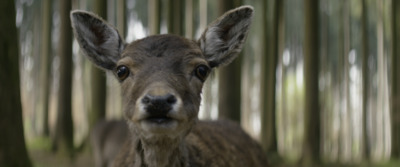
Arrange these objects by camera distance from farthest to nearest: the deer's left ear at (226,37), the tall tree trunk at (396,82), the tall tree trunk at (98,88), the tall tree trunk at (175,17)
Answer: the tall tree trunk at (396,82)
the tall tree trunk at (175,17)
the tall tree trunk at (98,88)
the deer's left ear at (226,37)

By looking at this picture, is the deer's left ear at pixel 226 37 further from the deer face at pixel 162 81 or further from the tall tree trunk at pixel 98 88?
the tall tree trunk at pixel 98 88

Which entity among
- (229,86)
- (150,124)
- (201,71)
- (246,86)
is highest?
(201,71)

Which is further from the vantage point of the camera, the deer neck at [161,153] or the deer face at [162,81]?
the deer neck at [161,153]

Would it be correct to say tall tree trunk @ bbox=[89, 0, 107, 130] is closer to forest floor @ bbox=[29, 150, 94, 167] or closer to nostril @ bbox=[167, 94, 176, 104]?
forest floor @ bbox=[29, 150, 94, 167]

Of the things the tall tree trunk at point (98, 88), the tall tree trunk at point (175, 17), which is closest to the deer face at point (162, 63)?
the tall tree trunk at point (98, 88)

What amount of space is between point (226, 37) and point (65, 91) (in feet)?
34.8

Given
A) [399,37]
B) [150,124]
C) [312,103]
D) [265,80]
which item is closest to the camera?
[150,124]

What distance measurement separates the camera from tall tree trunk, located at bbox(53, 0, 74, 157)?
1488 cm

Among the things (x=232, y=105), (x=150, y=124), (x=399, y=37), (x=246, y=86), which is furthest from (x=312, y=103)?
(x=246, y=86)

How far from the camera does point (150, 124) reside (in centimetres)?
421

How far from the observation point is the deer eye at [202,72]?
5.00 meters

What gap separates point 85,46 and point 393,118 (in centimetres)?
1833

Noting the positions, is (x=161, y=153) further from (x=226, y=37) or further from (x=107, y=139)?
(x=107, y=139)

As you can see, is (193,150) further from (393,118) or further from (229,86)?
(393,118)
